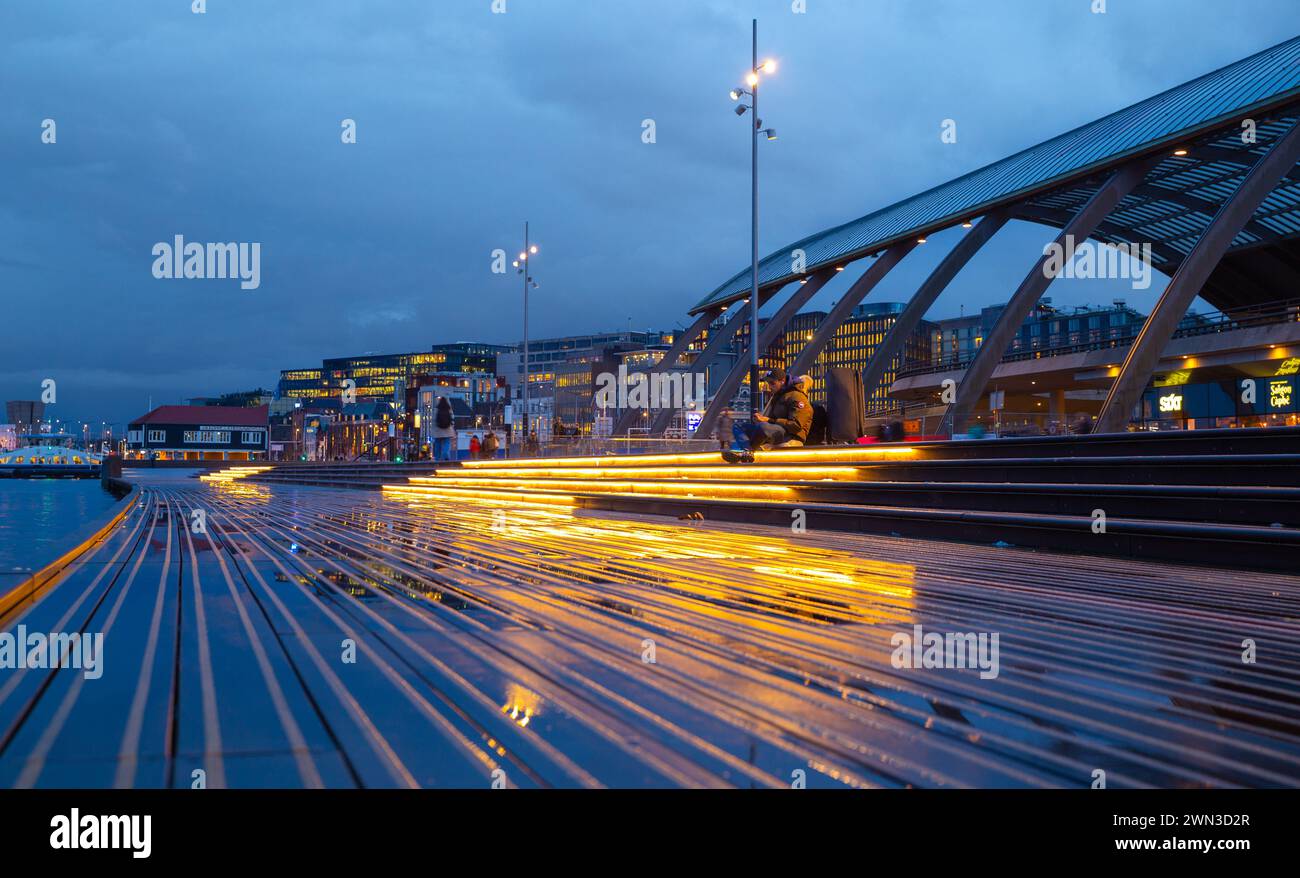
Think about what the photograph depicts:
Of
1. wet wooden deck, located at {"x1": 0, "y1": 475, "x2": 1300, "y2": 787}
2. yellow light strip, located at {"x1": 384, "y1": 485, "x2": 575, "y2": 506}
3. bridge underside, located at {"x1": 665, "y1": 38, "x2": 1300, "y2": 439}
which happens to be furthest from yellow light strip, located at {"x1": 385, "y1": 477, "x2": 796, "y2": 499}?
wet wooden deck, located at {"x1": 0, "y1": 475, "x2": 1300, "y2": 787}

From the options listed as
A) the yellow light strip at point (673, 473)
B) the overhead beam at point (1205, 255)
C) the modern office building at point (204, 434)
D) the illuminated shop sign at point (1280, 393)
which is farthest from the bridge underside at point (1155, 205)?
the modern office building at point (204, 434)

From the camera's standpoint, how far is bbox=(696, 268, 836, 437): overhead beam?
42.0 metres

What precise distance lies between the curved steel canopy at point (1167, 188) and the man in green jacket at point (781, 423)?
1626cm

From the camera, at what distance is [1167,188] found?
111 feet

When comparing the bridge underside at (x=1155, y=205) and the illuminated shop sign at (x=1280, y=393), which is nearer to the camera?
the bridge underside at (x=1155, y=205)

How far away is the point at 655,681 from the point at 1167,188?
37306 mm

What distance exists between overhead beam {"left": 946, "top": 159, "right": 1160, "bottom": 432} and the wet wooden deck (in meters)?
21.4

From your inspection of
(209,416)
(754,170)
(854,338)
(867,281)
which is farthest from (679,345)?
(854,338)

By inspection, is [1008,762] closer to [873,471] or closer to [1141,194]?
[873,471]

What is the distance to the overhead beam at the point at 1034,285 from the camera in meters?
26.8

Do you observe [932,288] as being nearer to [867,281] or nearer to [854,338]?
[867,281]

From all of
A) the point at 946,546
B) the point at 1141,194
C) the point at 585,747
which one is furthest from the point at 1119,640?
the point at 1141,194

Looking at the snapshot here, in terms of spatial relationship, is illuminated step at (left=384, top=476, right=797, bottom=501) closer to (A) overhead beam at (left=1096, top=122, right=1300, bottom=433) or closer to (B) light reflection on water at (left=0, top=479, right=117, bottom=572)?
(B) light reflection on water at (left=0, top=479, right=117, bottom=572)

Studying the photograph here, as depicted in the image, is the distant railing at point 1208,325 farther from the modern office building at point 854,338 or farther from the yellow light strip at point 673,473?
the modern office building at point 854,338
